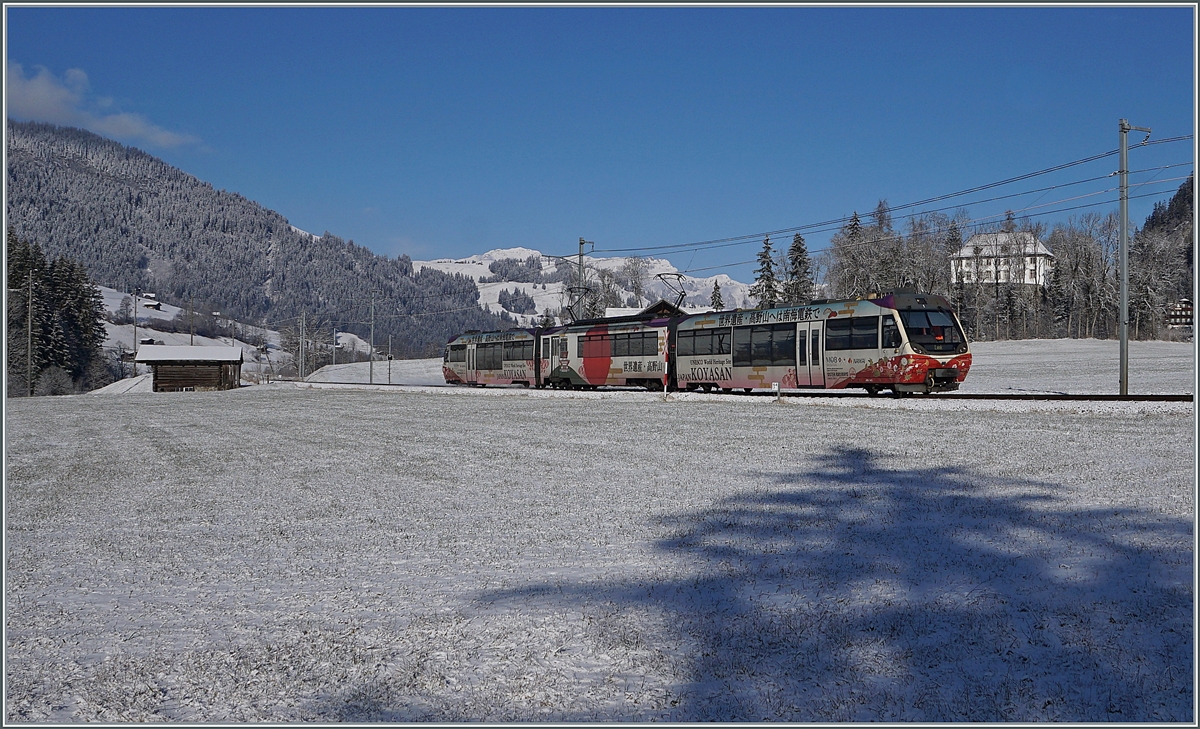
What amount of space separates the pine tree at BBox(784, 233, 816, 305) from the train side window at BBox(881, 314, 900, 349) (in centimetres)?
5924

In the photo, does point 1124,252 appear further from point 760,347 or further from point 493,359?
point 493,359

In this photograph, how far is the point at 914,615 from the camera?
16.4 feet

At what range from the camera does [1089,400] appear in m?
20.1

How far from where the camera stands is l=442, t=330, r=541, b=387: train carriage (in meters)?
41.5

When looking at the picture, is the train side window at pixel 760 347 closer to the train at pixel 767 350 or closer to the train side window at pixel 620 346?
the train at pixel 767 350

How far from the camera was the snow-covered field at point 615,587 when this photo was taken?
4098 millimetres

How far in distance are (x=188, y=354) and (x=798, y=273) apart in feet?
192

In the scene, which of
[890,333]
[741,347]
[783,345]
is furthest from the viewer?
[741,347]

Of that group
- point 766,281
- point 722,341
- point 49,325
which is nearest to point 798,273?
point 766,281

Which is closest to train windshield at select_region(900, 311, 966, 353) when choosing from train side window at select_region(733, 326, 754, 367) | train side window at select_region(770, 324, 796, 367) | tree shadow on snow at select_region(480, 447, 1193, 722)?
train side window at select_region(770, 324, 796, 367)

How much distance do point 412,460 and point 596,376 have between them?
23398 mm

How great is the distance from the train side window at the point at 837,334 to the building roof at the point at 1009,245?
73702 mm

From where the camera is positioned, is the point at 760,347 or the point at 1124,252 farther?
the point at 760,347

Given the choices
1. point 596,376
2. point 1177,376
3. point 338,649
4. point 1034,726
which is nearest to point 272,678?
point 338,649
